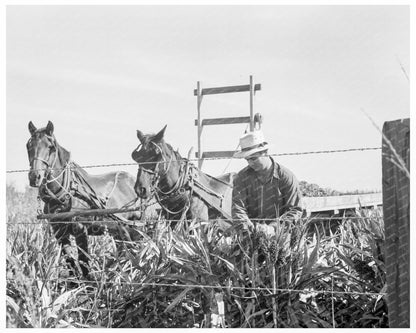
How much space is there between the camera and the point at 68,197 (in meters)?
5.62

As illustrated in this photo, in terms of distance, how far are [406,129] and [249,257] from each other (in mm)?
1203

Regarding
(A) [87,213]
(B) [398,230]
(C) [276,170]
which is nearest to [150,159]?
(A) [87,213]

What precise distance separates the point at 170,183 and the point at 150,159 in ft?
0.99

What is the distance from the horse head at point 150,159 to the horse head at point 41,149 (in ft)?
2.69

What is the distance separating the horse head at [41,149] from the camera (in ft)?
17.0

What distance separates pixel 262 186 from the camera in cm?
407

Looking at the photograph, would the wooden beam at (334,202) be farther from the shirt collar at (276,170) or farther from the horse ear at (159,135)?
the shirt collar at (276,170)

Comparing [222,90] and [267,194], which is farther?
[222,90]

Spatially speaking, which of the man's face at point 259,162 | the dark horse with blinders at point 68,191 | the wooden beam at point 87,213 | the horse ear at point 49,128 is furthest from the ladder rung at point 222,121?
the man's face at point 259,162

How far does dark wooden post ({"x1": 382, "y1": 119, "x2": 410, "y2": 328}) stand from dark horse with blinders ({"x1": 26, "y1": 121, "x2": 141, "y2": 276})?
3332mm

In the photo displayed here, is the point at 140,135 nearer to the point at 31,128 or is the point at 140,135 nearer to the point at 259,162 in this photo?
the point at 31,128

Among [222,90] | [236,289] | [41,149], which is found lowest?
[236,289]

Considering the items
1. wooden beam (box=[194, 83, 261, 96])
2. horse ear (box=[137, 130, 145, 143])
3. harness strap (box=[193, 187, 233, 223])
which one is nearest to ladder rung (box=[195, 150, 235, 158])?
wooden beam (box=[194, 83, 261, 96])
